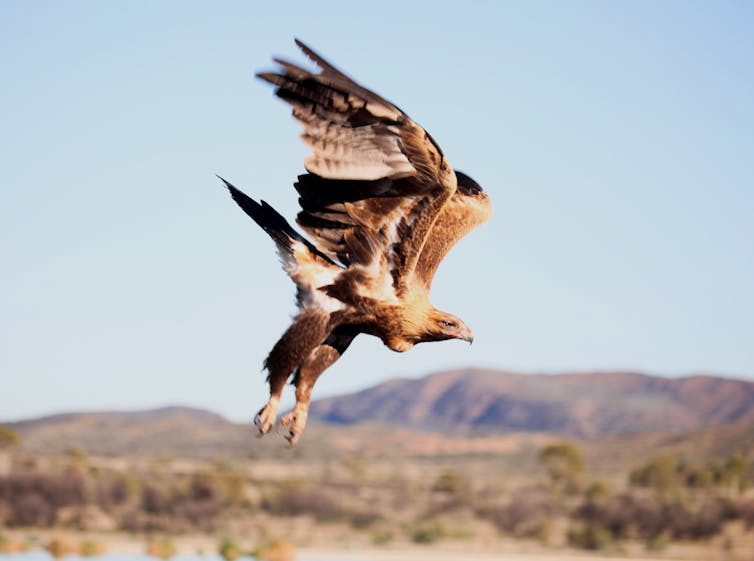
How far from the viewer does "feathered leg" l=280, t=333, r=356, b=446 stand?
10.1 meters

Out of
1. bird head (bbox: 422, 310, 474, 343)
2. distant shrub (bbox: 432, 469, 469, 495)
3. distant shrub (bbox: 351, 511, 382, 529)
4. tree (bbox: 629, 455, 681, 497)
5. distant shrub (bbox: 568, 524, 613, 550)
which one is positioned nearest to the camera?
bird head (bbox: 422, 310, 474, 343)

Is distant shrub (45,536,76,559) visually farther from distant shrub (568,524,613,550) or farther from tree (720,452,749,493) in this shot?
tree (720,452,749,493)

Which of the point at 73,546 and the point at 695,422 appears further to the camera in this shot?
the point at 695,422

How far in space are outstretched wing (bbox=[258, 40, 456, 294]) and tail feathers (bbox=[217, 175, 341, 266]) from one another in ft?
0.34

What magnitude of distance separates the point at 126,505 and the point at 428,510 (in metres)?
13.8

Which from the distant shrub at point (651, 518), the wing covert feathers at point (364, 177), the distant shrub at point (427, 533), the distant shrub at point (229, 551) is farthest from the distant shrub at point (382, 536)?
the wing covert feathers at point (364, 177)

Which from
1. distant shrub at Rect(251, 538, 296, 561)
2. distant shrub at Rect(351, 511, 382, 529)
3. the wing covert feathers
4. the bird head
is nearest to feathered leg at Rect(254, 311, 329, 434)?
the wing covert feathers

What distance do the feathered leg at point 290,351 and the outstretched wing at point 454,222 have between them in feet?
4.12

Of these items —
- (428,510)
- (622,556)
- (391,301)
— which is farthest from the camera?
(428,510)

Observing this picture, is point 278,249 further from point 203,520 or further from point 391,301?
point 203,520

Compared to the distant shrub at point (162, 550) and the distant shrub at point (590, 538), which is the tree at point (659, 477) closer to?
the distant shrub at point (590, 538)

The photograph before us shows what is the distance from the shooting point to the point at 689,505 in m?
59.3

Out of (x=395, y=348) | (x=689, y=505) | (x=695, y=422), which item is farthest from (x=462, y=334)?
(x=695, y=422)

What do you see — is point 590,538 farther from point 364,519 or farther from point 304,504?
point 304,504
